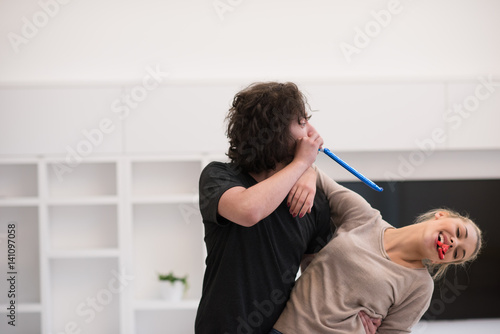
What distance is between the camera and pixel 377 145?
3625 mm

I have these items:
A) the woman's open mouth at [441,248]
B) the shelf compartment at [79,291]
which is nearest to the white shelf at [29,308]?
the shelf compartment at [79,291]

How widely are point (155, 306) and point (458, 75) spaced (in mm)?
2607

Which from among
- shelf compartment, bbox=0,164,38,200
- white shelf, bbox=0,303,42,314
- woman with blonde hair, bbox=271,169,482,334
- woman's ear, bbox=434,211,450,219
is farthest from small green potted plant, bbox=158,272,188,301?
woman's ear, bbox=434,211,450,219

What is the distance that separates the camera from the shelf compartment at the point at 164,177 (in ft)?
12.2

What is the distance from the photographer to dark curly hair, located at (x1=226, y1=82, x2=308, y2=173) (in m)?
1.47

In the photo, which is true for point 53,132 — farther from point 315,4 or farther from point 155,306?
point 315,4

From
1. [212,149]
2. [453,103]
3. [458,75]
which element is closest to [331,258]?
[212,149]

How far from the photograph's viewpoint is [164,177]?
3.71m

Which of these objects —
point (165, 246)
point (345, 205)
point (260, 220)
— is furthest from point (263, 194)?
point (165, 246)

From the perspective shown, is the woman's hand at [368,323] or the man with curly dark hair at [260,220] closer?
the man with curly dark hair at [260,220]

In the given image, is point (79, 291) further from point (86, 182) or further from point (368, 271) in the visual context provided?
point (368, 271)

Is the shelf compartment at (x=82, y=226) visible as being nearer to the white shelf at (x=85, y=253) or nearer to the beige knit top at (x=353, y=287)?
the white shelf at (x=85, y=253)

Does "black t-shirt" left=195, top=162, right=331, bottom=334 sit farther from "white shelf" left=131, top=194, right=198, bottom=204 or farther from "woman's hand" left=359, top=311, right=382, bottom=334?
"white shelf" left=131, top=194, right=198, bottom=204

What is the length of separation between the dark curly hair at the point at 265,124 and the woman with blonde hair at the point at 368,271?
27cm
